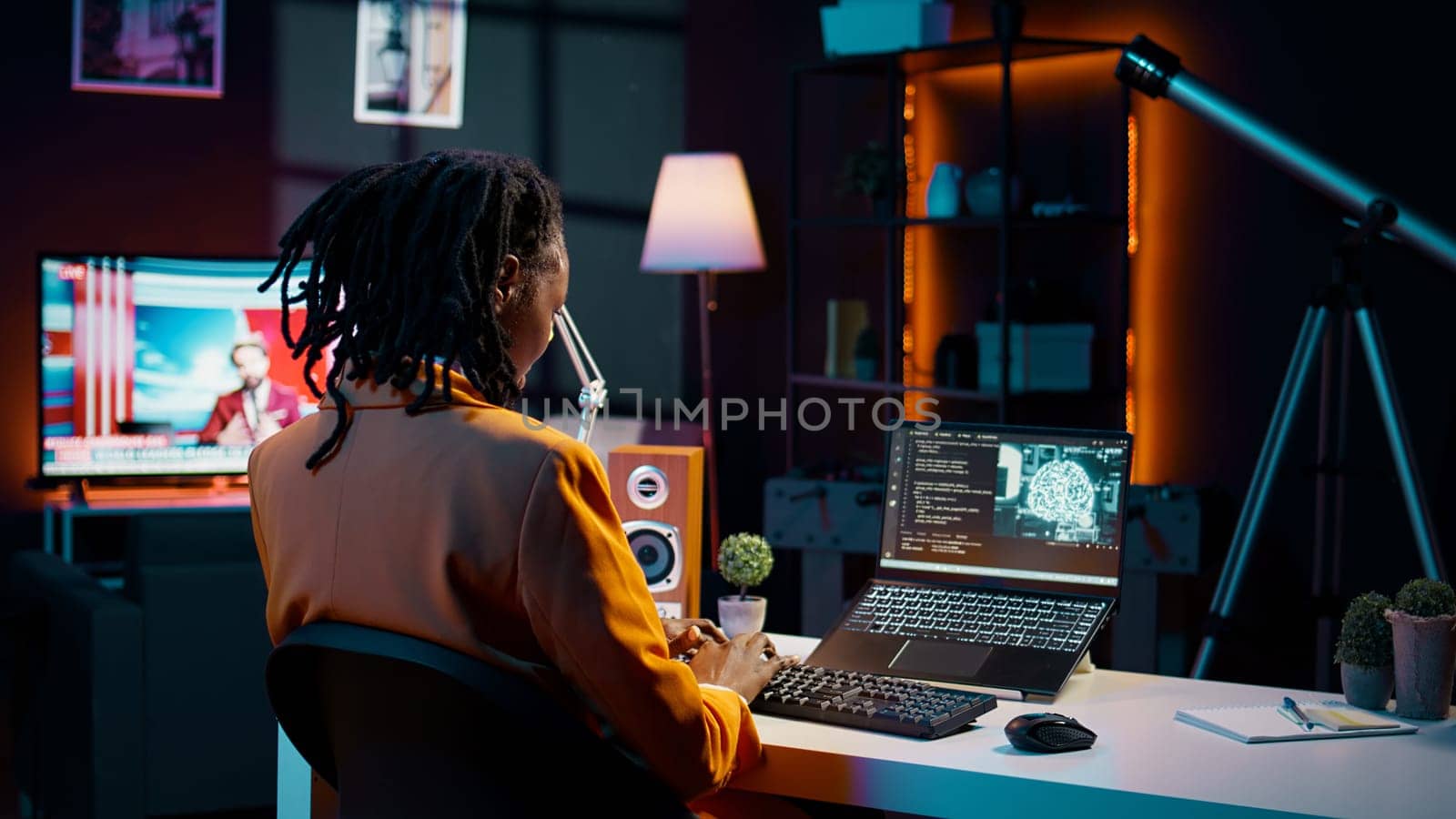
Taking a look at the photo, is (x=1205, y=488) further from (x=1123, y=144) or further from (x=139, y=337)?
(x=139, y=337)

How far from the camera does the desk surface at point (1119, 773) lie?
1.43m

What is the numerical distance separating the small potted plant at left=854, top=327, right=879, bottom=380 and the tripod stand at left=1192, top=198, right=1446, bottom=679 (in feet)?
4.61

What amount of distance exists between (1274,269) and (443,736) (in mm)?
3306

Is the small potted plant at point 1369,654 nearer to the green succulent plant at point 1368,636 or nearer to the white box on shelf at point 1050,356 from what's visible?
the green succulent plant at point 1368,636

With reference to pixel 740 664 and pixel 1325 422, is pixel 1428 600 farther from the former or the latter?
pixel 1325 422

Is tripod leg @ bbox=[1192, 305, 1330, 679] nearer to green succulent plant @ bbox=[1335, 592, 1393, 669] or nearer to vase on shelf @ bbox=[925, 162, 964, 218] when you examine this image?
vase on shelf @ bbox=[925, 162, 964, 218]

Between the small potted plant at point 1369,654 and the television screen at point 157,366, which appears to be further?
the television screen at point 157,366

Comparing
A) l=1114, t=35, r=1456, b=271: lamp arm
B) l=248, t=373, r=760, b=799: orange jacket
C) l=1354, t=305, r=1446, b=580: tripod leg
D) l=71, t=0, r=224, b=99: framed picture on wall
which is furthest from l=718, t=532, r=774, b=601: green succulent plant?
l=71, t=0, r=224, b=99: framed picture on wall

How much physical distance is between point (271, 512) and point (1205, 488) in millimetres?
2843

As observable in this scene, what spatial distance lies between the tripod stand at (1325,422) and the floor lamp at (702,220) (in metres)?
1.69

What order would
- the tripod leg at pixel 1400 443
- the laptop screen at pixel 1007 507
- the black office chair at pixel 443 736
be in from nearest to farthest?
the black office chair at pixel 443 736 → the laptop screen at pixel 1007 507 → the tripod leg at pixel 1400 443

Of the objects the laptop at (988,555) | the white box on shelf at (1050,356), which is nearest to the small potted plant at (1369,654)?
the laptop at (988,555)

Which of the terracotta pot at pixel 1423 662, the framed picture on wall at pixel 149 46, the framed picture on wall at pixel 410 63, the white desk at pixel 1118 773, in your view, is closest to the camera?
the white desk at pixel 1118 773

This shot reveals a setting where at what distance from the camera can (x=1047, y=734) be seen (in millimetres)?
1580
